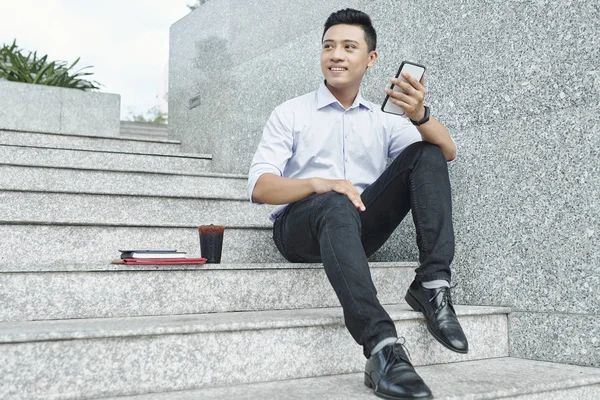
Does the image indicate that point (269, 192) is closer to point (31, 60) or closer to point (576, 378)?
point (576, 378)

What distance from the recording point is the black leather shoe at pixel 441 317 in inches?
63.4

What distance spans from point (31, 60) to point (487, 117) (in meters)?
3.95

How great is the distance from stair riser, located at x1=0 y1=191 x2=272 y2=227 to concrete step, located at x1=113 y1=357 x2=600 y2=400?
0.87m

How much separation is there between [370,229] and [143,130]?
4.27m

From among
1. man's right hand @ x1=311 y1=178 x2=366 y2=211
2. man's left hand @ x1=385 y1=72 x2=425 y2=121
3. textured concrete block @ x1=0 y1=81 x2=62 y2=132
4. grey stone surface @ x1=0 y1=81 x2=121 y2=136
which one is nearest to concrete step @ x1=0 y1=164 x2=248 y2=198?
man's right hand @ x1=311 y1=178 x2=366 y2=211

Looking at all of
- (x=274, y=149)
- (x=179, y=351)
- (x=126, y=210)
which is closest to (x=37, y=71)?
(x=126, y=210)

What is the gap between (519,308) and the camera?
6.34ft

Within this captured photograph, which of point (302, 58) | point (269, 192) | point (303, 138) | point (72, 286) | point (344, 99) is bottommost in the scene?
point (72, 286)

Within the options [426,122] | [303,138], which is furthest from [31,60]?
[426,122]

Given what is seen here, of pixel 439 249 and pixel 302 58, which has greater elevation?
pixel 302 58

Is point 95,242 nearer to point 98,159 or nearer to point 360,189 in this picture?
point 360,189

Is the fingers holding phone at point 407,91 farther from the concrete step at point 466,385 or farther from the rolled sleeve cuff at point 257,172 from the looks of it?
the concrete step at point 466,385

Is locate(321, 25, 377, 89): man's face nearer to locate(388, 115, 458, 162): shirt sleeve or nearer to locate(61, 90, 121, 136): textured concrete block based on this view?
locate(388, 115, 458, 162): shirt sleeve

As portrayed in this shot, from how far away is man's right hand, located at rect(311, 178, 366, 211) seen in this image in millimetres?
1630
